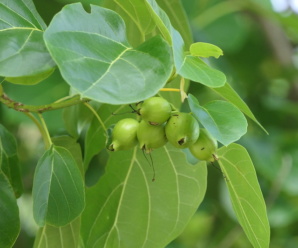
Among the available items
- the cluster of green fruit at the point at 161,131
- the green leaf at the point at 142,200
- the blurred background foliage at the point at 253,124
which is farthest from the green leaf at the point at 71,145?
the blurred background foliage at the point at 253,124

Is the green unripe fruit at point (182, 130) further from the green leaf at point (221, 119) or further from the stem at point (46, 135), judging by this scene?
the stem at point (46, 135)

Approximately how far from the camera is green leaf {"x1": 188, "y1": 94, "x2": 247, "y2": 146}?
72cm

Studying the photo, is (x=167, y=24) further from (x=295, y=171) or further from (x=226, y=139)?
(x=295, y=171)

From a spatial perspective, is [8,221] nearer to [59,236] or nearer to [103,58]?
[59,236]

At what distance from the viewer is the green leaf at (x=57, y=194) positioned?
2.73 feet

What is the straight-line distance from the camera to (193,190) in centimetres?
100

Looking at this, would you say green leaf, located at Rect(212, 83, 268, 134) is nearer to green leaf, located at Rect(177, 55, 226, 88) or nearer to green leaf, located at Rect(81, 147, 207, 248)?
green leaf, located at Rect(177, 55, 226, 88)

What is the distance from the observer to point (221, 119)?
747mm

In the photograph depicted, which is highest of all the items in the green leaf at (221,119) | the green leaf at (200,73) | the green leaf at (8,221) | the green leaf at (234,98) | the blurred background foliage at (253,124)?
the green leaf at (200,73)

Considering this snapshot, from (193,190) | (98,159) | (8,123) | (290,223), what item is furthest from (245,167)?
(290,223)

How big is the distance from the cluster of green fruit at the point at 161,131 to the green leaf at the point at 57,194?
0.28 ft

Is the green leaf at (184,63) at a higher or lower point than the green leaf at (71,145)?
higher

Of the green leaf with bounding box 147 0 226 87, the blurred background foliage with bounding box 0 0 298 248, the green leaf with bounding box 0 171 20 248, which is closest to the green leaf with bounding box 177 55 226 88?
the green leaf with bounding box 147 0 226 87

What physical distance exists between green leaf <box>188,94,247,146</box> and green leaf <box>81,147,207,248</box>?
24 centimetres
